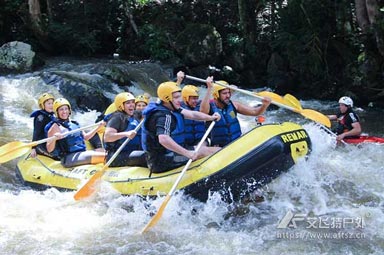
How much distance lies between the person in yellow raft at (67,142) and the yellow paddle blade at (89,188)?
552 millimetres

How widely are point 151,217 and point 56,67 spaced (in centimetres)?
885

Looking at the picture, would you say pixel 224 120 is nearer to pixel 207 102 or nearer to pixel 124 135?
pixel 207 102

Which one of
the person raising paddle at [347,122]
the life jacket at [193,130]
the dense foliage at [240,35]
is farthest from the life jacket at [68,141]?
the dense foliage at [240,35]

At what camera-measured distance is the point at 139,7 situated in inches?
620

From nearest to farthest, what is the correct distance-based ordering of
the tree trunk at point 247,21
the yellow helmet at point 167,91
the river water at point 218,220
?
1. the river water at point 218,220
2. the yellow helmet at point 167,91
3. the tree trunk at point 247,21

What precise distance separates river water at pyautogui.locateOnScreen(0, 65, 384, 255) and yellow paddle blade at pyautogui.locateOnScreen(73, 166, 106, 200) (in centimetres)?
11

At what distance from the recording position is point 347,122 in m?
7.47

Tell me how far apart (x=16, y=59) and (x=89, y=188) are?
27.1 feet

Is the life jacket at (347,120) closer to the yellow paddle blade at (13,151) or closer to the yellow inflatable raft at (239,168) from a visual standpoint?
the yellow inflatable raft at (239,168)

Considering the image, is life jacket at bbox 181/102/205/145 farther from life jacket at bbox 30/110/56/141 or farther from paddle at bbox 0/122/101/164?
life jacket at bbox 30/110/56/141

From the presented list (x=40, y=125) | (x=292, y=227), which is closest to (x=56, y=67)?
(x=40, y=125)

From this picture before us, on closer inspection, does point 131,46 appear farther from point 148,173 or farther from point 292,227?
point 292,227

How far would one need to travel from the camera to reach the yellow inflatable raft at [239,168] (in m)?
5.09

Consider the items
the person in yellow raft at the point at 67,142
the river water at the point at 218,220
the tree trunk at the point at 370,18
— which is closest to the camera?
the river water at the point at 218,220
